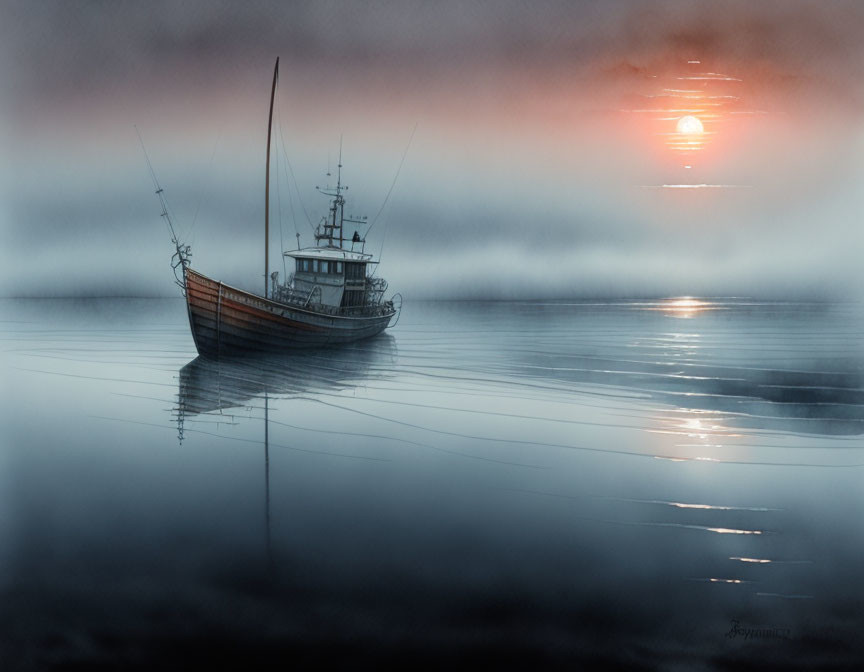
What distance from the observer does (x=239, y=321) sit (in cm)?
1195

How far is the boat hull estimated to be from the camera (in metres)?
11.4

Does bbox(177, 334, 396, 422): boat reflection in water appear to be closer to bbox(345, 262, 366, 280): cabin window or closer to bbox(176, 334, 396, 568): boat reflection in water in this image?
bbox(176, 334, 396, 568): boat reflection in water

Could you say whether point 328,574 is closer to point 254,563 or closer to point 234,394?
point 254,563

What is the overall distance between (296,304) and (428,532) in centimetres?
1095

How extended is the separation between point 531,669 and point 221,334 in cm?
1066

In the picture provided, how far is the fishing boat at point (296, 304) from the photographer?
11539mm

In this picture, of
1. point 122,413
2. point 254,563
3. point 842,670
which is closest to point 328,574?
point 254,563

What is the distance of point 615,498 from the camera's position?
424cm

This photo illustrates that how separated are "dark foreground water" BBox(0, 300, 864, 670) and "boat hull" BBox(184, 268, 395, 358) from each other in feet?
11.7
